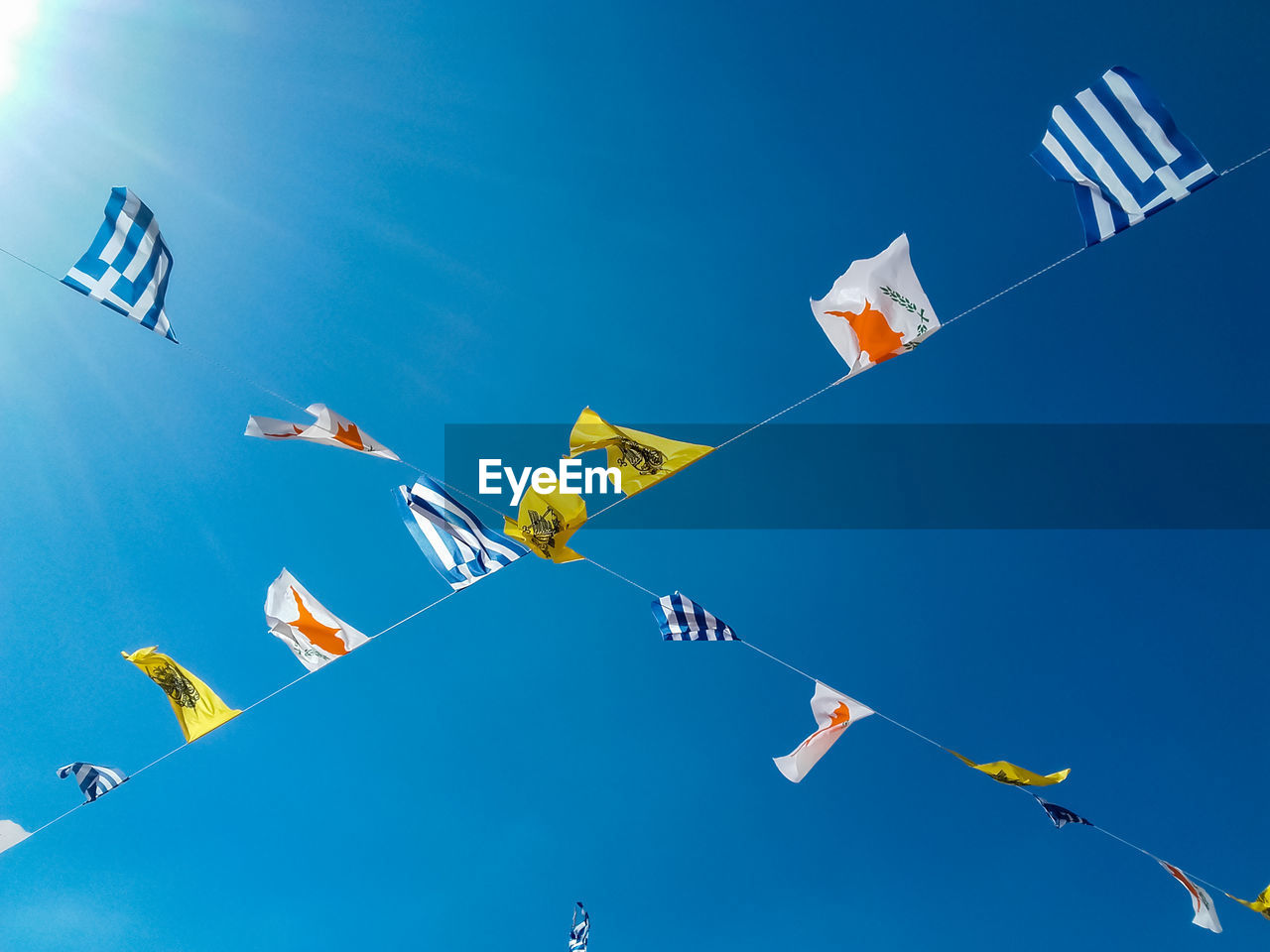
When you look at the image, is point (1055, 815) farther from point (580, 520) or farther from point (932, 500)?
point (580, 520)

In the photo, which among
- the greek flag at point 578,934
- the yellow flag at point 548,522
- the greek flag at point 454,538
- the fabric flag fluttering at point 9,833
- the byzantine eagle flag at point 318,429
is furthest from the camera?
the greek flag at point 578,934

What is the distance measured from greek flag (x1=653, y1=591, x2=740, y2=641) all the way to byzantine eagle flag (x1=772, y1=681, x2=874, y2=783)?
43.4 inches

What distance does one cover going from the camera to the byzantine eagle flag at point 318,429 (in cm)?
602

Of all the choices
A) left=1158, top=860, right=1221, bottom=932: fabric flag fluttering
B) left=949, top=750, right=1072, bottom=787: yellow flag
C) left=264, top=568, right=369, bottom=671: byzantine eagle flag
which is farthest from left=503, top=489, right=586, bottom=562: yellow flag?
left=1158, top=860, right=1221, bottom=932: fabric flag fluttering

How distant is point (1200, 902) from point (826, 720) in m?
4.61

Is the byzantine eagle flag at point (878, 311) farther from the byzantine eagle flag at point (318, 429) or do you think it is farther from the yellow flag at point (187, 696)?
the yellow flag at point (187, 696)

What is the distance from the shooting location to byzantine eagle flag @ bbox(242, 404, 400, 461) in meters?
6.02

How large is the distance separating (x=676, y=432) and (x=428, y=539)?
4116 millimetres

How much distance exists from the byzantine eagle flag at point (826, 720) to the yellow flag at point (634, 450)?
2.95m

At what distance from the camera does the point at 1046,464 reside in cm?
1052

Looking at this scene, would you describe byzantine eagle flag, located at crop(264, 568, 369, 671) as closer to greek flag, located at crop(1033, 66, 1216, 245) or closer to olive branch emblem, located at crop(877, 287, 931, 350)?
olive branch emblem, located at crop(877, 287, 931, 350)

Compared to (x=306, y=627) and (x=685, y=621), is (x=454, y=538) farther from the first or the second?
(x=685, y=621)
